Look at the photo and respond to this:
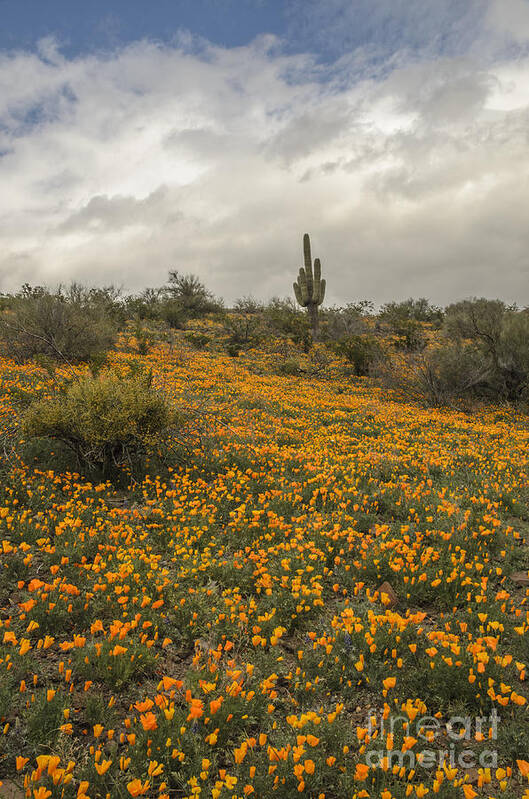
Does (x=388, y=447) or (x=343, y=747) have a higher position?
(x=388, y=447)

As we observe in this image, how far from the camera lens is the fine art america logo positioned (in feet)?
8.91

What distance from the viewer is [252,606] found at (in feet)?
13.5

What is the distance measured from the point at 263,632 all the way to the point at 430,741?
1532 mm

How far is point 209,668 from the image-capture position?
3.38 metres

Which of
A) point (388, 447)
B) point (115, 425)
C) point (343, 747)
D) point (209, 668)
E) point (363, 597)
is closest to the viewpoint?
point (343, 747)

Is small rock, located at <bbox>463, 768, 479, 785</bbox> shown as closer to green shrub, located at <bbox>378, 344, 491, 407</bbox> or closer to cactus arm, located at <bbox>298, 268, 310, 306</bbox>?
green shrub, located at <bbox>378, 344, 491, 407</bbox>

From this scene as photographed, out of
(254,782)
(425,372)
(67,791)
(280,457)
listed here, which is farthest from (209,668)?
(425,372)

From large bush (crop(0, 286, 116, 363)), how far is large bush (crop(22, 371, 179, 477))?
9502 millimetres

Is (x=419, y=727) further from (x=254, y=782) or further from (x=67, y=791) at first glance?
(x=67, y=791)

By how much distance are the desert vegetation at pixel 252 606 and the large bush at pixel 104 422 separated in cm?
4

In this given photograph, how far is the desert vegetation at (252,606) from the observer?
2.68 metres

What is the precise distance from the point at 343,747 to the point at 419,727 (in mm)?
601

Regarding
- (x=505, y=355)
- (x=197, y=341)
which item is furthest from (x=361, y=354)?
(x=197, y=341)

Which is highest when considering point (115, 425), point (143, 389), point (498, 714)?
point (143, 389)
